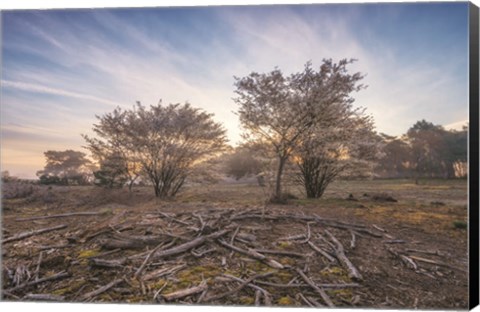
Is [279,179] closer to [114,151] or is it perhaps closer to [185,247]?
[185,247]

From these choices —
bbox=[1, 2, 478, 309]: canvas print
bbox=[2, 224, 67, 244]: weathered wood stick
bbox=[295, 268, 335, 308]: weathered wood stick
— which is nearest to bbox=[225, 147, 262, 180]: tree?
bbox=[1, 2, 478, 309]: canvas print

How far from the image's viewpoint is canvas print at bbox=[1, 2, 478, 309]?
14.8 feet

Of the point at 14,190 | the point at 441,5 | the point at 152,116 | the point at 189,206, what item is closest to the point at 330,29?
the point at 441,5

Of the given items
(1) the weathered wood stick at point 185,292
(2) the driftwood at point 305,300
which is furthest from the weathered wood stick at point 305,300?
(1) the weathered wood stick at point 185,292

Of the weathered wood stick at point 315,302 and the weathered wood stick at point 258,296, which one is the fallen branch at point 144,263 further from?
the weathered wood stick at point 315,302

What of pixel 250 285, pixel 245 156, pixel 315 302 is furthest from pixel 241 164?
pixel 315 302

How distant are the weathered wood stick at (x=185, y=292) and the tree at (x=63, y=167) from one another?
8.83 feet

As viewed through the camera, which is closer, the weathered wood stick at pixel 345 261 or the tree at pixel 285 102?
the weathered wood stick at pixel 345 261

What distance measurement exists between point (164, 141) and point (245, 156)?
1987 mm

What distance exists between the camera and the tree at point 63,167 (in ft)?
17.8

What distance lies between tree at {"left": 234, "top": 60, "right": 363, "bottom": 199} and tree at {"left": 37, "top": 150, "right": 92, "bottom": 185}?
115 inches

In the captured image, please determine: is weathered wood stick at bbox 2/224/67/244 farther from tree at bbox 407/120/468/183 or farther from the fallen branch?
tree at bbox 407/120/468/183

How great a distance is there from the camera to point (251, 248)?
4.86 m

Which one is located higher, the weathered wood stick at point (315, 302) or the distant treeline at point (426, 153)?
the distant treeline at point (426, 153)
